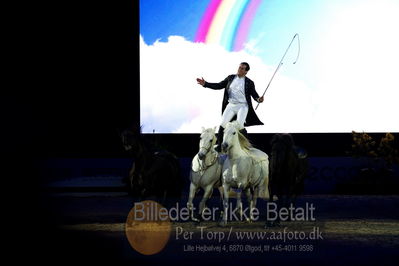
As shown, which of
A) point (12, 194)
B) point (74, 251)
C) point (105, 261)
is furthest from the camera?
point (12, 194)

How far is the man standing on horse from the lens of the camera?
35.3 feet

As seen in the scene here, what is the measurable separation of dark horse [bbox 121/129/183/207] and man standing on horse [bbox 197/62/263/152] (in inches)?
35.2

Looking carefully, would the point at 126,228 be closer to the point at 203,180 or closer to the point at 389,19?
the point at 203,180

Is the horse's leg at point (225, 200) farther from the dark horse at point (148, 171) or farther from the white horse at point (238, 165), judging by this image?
the dark horse at point (148, 171)

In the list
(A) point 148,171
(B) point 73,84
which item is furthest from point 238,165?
(B) point 73,84

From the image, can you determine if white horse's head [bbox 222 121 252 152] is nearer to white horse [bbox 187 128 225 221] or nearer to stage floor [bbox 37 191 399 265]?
white horse [bbox 187 128 225 221]

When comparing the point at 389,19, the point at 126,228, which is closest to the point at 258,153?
the point at 126,228

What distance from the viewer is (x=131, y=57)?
14977 mm

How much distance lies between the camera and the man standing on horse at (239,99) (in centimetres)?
1077

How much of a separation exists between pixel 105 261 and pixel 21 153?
8.03 metres

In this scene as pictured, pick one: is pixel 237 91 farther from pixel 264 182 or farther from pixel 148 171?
pixel 148 171

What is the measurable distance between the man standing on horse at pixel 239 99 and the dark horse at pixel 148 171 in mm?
893

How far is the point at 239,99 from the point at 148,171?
67.6 inches

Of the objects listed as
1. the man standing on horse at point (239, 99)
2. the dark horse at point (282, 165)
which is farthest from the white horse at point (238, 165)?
the man standing on horse at point (239, 99)
